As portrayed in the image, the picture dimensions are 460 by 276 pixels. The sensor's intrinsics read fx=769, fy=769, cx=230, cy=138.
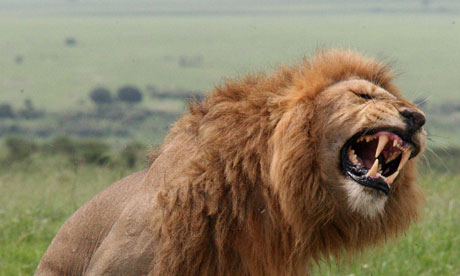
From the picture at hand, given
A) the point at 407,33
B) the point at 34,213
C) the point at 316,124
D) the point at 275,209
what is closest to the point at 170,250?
the point at 275,209

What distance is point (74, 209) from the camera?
23.1ft

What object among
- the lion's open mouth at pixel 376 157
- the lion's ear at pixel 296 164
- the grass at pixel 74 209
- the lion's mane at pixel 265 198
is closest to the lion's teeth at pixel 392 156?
the lion's open mouth at pixel 376 157

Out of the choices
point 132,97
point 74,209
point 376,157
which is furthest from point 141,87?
point 376,157

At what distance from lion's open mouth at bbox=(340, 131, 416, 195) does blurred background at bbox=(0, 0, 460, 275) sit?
1.21 ft

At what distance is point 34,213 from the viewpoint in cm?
696

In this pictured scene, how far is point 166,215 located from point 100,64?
30.6 metres

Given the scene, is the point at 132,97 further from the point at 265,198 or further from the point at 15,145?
the point at 265,198

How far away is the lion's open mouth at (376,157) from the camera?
335 cm

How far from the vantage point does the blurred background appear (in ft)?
18.2

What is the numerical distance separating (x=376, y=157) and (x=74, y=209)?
14.0ft

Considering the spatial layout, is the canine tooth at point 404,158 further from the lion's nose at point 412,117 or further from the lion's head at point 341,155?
the lion's nose at point 412,117

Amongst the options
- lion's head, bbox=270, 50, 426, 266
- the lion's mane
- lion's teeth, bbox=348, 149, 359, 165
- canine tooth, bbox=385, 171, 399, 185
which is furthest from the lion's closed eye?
canine tooth, bbox=385, 171, 399, 185

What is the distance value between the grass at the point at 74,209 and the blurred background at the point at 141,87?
0.05 ft

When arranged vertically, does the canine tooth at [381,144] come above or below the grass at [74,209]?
above
